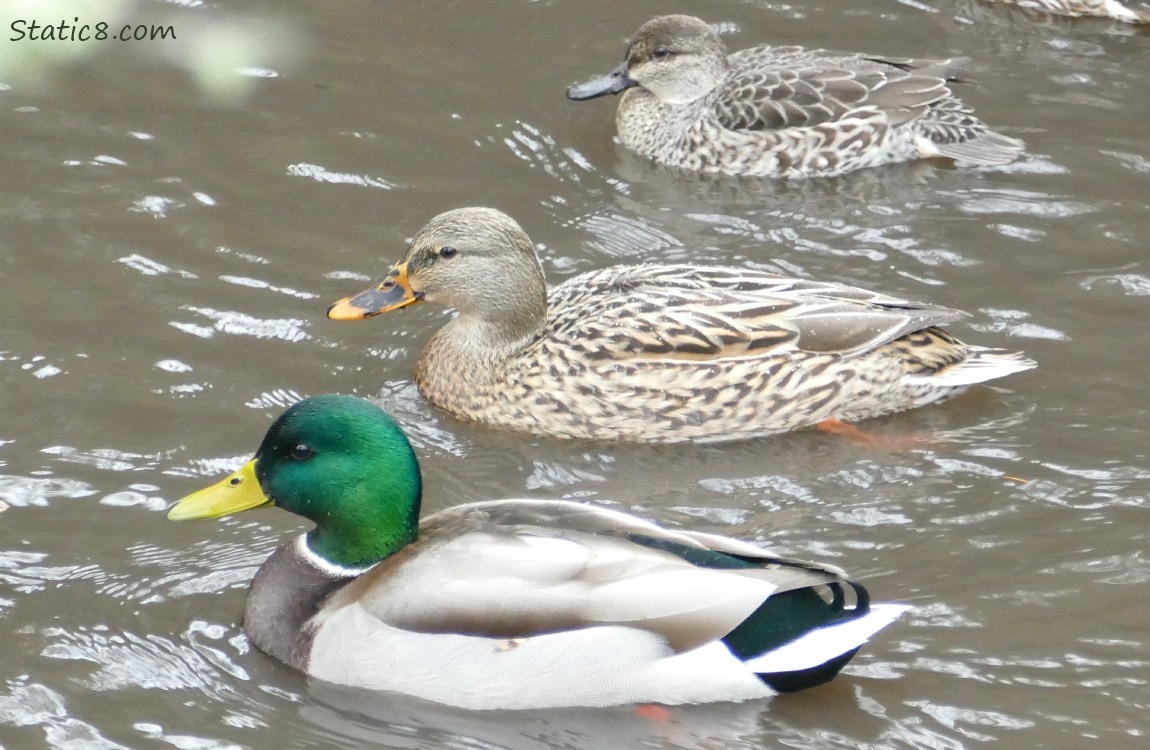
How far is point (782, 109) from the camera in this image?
10.0 metres

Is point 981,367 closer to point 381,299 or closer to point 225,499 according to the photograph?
point 381,299

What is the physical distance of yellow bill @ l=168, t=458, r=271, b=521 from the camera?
580 cm

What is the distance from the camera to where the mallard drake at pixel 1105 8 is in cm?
1148

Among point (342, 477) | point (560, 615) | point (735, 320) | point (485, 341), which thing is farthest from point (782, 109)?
point (560, 615)

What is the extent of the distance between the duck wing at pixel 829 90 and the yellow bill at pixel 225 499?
508cm

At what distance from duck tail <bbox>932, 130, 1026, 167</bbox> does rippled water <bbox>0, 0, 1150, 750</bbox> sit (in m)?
0.16

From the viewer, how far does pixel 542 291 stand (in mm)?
7879

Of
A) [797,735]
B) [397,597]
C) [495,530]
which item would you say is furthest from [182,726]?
[797,735]

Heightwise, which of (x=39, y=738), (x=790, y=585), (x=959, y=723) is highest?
(x=790, y=585)

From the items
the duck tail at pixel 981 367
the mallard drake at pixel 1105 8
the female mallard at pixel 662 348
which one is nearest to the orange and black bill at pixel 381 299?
the female mallard at pixel 662 348

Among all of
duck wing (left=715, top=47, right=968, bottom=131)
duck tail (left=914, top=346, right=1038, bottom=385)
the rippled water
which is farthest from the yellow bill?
duck wing (left=715, top=47, right=968, bottom=131)

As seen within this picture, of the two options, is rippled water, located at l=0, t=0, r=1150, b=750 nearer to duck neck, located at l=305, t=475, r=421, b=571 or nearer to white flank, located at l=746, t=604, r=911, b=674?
white flank, located at l=746, t=604, r=911, b=674

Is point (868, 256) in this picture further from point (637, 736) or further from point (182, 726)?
point (182, 726)

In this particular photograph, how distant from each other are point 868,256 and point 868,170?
130 centimetres
